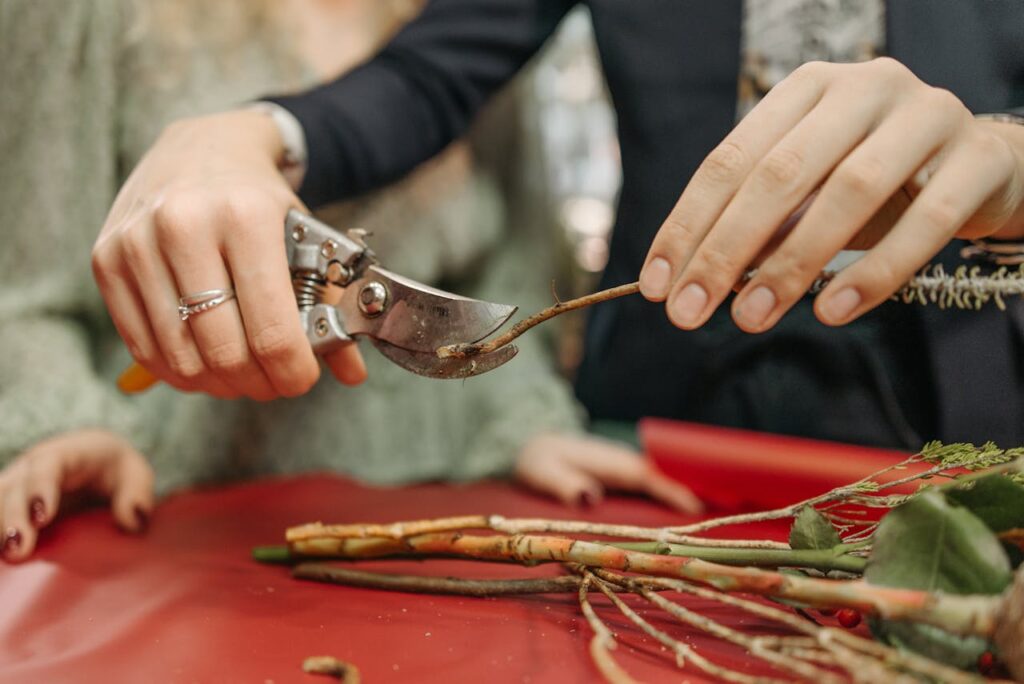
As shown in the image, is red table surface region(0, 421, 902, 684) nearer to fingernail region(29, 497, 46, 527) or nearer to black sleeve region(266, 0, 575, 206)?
fingernail region(29, 497, 46, 527)

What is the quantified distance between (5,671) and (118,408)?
0.34 metres

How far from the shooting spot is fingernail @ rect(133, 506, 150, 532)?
0.61 m

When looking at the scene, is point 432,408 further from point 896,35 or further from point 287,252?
point 896,35

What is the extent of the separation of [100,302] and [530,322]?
1.79 feet

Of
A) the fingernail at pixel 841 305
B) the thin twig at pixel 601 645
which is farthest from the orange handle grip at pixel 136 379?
the fingernail at pixel 841 305

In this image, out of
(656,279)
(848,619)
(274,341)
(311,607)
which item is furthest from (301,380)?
(848,619)

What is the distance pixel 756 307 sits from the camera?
0.40m

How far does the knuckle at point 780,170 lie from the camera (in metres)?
0.37

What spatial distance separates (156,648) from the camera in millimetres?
412

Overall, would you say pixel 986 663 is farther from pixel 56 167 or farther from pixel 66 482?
pixel 56 167

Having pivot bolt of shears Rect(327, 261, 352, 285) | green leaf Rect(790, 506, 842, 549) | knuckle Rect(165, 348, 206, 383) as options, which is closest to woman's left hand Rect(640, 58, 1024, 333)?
green leaf Rect(790, 506, 842, 549)

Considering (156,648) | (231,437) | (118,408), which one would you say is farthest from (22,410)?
(156,648)

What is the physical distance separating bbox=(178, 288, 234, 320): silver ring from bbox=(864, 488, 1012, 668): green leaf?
40 cm

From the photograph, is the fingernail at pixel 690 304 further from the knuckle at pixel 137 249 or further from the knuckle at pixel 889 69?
the knuckle at pixel 137 249
